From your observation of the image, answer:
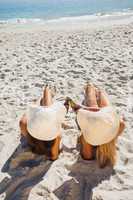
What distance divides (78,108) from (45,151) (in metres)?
0.54

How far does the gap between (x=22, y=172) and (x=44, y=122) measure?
21.6 inches

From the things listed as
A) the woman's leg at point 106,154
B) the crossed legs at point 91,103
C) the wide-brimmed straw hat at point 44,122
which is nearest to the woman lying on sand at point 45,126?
the wide-brimmed straw hat at point 44,122

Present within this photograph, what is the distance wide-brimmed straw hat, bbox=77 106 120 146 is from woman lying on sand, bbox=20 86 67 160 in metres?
0.22

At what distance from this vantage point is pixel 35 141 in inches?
131

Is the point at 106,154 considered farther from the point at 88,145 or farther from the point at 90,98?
the point at 90,98

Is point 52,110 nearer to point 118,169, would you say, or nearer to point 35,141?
point 35,141

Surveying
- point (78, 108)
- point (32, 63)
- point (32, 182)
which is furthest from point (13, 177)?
point (32, 63)

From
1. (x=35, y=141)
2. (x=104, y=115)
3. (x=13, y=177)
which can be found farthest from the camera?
(x=35, y=141)

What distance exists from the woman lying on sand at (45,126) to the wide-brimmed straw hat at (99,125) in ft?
Result: 0.74

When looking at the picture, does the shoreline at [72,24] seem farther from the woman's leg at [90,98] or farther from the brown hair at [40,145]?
the brown hair at [40,145]

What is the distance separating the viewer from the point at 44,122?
297 centimetres

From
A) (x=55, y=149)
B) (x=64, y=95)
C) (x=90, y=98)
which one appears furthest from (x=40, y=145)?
(x=64, y=95)

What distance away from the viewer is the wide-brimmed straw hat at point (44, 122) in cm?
299

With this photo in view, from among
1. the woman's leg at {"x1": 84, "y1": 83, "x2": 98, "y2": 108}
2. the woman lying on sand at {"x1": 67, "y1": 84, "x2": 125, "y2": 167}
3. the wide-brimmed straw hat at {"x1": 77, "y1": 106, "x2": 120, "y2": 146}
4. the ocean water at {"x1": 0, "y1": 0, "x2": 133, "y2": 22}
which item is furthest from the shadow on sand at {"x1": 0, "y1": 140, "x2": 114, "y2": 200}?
the ocean water at {"x1": 0, "y1": 0, "x2": 133, "y2": 22}
